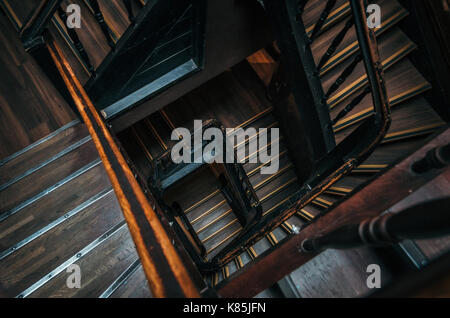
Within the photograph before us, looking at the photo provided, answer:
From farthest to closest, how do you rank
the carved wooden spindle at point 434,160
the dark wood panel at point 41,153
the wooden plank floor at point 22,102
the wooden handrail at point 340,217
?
the wooden plank floor at point 22,102 → the dark wood panel at point 41,153 → the wooden handrail at point 340,217 → the carved wooden spindle at point 434,160

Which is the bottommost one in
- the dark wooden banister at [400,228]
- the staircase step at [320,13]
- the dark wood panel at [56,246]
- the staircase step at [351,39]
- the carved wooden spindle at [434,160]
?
the carved wooden spindle at [434,160]

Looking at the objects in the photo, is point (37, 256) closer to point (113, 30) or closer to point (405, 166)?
point (113, 30)

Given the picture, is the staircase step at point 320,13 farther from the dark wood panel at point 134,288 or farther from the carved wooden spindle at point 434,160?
the dark wood panel at point 134,288

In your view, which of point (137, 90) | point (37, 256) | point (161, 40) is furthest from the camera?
point (137, 90)

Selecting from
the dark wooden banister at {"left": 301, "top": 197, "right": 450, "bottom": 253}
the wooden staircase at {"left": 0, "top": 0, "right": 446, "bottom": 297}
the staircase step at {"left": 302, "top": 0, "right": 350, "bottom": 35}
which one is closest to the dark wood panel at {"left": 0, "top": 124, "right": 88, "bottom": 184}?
the wooden staircase at {"left": 0, "top": 0, "right": 446, "bottom": 297}

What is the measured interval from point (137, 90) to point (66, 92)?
3.04 feet

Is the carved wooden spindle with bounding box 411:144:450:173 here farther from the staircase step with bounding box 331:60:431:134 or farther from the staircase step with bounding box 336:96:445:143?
the staircase step with bounding box 331:60:431:134

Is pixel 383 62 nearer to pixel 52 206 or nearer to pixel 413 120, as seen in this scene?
pixel 413 120

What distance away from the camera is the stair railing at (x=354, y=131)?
2012 millimetres

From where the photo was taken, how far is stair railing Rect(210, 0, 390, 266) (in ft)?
6.60

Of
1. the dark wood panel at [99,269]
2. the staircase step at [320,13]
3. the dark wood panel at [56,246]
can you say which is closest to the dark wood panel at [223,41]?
the staircase step at [320,13]
